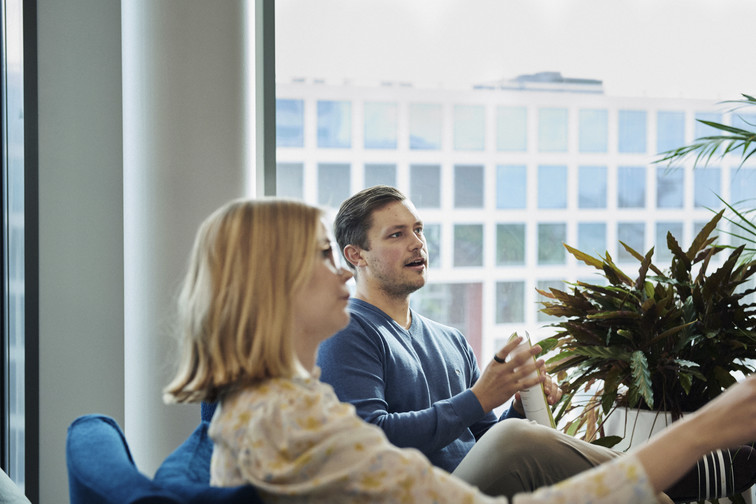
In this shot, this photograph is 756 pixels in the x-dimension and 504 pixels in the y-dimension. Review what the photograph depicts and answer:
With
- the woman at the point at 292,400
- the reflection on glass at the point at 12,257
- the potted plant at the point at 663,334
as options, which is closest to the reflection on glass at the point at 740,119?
the potted plant at the point at 663,334

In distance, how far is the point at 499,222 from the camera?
2.92m

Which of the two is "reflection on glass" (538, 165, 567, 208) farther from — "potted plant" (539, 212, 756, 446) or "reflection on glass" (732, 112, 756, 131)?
"reflection on glass" (732, 112, 756, 131)

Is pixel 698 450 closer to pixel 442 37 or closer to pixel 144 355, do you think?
pixel 144 355

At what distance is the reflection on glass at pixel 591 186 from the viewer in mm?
2984

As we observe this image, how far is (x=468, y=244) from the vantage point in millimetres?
2896

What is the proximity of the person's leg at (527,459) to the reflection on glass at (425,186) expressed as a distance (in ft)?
4.60

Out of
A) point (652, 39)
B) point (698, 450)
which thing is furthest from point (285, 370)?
point (652, 39)

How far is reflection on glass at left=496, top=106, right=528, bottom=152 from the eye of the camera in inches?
113

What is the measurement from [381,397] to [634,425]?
0.91 m

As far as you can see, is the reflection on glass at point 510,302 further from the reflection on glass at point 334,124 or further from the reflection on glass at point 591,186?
the reflection on glass at point 334,124

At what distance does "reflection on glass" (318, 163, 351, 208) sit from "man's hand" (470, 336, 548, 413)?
1.30m

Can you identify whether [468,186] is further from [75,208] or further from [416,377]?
[75,208]

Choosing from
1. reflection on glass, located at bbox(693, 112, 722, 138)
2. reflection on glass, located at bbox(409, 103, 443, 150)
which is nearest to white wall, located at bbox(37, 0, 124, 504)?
reflection on glass, located at bbox(409, 103, 443, 150)

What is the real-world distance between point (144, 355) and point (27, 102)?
96 centimetres
